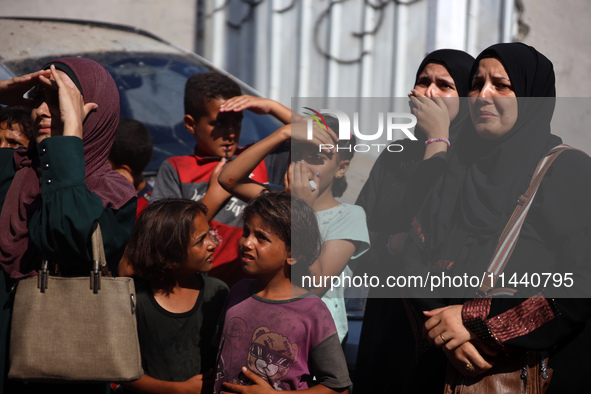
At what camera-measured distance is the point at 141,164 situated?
3527mm

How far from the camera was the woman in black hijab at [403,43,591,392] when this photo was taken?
2.09 m

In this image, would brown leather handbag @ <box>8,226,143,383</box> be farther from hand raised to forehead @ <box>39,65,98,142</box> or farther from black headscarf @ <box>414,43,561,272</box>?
black headscarf @ <box>414,43,561,272</box>

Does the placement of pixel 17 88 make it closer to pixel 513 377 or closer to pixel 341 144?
pixel 341 144

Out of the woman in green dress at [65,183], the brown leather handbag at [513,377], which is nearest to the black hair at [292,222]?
the woman in green dress at [65,183]

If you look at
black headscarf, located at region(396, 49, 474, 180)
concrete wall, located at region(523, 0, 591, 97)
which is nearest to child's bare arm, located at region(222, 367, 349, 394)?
black headscarf, located at region(396, 49, 474, 180)

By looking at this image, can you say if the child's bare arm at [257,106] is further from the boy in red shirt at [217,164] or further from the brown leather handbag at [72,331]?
the brown leather handbag at [72,331]

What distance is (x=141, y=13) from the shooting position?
668 centimetres

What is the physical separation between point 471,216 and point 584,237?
35 cm

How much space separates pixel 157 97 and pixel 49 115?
2.30m

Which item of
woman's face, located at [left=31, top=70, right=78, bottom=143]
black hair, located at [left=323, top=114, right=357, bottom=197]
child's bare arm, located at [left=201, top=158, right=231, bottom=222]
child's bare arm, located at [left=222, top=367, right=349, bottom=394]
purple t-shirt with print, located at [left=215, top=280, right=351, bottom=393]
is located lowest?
child's bare arm, located at [left=222, top=367, right=349, bottom=394]

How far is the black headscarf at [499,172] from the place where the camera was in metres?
2.25

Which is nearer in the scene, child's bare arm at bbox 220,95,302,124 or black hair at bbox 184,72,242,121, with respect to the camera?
child's bare arm at bbox 220,95,302,124

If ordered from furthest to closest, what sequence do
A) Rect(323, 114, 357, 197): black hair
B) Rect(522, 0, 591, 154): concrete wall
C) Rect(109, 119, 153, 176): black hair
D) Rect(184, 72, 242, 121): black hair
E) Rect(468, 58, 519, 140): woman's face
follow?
Rect(522, 0, 591, 154): concrete wall < Rect(109, 119, 153, 176): black hair < Rect(184, 72, 242, 121): black hair < Rect(323, 114, 357, 197): black hair < Rect(468, 58, 519, 140): woman's face

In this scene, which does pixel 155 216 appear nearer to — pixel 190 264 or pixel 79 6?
pixel 190 264
